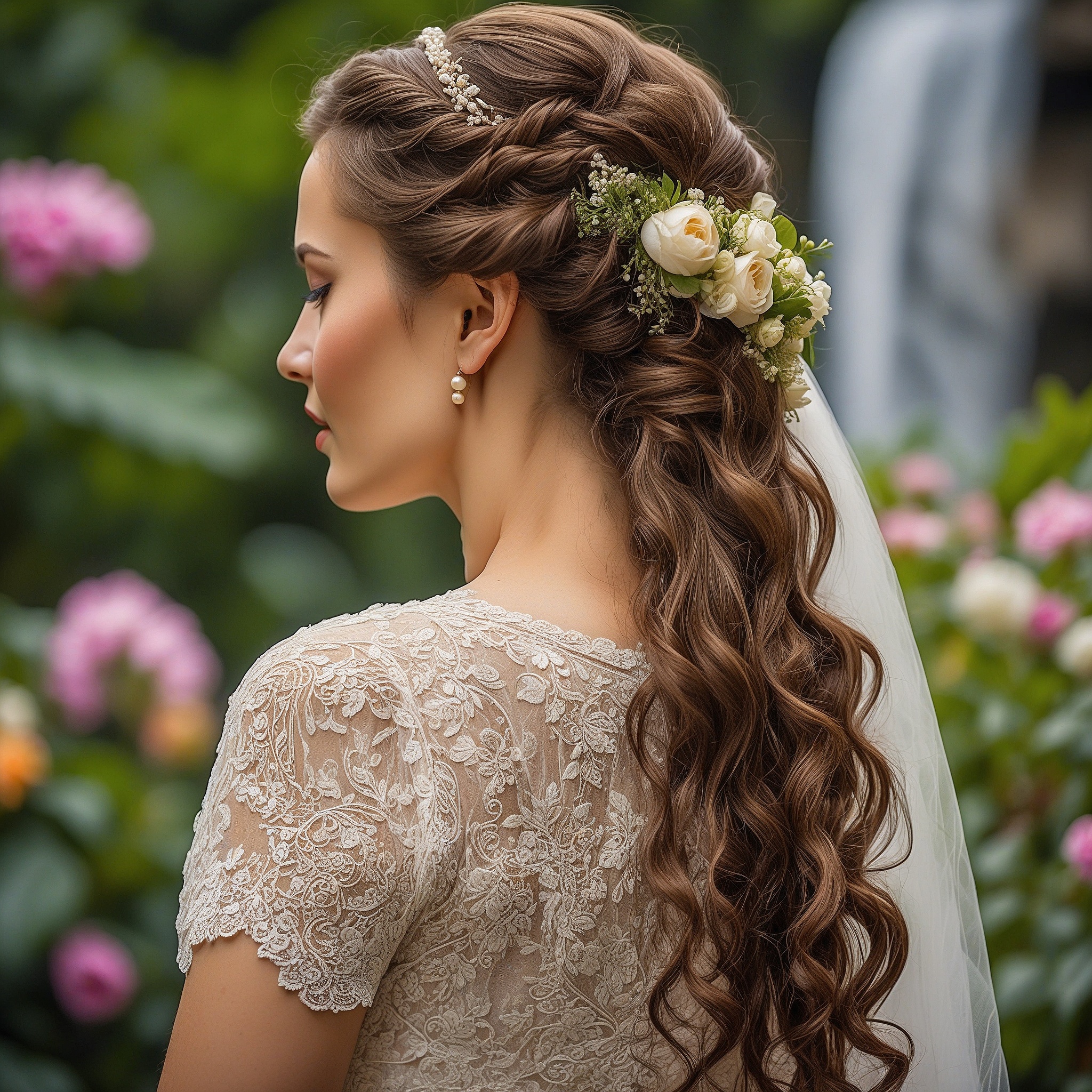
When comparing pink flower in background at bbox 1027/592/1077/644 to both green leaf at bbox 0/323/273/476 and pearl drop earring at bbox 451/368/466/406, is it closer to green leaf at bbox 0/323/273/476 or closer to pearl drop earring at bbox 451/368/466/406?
pearl drop earring at bbox 451/368/466/406

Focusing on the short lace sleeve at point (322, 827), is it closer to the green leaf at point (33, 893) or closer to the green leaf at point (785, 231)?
the green leaf at point (785, 231)

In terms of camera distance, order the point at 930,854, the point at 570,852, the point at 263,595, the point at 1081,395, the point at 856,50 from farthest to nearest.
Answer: the point at 856,50
the point at 1081,395
the point at 263,595
the point at 930,854
the point at 570,852

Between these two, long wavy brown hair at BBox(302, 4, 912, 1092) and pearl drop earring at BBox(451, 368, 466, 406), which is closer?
long wavy brown hair at BBox(302, 4, 912, 1092)

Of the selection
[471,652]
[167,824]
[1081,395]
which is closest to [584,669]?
[471,652]

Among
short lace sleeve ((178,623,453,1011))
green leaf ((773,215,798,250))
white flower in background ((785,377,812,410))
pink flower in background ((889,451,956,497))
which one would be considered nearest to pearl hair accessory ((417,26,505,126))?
green leaf ((773,215,798,250))

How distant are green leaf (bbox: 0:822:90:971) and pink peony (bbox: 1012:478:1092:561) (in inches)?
97.6

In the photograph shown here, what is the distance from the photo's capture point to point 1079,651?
102 inches

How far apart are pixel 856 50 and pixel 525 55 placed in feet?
19.6

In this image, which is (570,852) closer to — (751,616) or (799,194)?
(751,616)

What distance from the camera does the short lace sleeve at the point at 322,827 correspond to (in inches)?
41.9

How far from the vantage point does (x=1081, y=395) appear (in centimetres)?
602

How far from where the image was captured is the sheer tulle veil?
1.53 metres

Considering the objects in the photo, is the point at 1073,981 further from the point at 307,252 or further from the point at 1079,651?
the point at 307,252

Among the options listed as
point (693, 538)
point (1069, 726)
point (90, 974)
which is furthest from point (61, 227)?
point (1069, 726)
